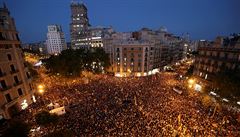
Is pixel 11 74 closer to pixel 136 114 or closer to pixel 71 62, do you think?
pixel 71 62

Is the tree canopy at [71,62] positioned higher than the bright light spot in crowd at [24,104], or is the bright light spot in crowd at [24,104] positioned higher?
the tree canopy at [71,62]

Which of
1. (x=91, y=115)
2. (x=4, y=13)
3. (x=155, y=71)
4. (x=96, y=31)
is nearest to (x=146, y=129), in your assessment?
(x=91, y=115)

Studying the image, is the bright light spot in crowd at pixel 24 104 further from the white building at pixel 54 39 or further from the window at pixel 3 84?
the white building at pixel 54 39

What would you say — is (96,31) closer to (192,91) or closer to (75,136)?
(192,91)

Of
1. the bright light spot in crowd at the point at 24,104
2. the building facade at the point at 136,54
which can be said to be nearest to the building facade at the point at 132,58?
the building facade at the point at 136,54

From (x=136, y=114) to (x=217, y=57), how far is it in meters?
26.6

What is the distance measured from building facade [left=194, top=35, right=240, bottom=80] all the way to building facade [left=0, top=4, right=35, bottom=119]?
4441 cm

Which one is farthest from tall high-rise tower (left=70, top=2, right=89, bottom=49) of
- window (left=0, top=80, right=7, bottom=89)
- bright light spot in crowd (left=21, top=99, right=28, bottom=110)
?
window (left=0, top=80, right=7, bottom=89)

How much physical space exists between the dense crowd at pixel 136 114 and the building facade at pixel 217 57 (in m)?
8.38

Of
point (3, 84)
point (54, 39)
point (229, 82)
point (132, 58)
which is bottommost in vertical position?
point (229, 82)

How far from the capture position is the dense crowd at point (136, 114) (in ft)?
66.8

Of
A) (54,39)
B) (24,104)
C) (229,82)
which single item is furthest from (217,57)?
(54,39)

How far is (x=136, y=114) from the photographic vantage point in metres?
25.2

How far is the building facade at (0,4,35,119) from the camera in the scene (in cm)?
2411
